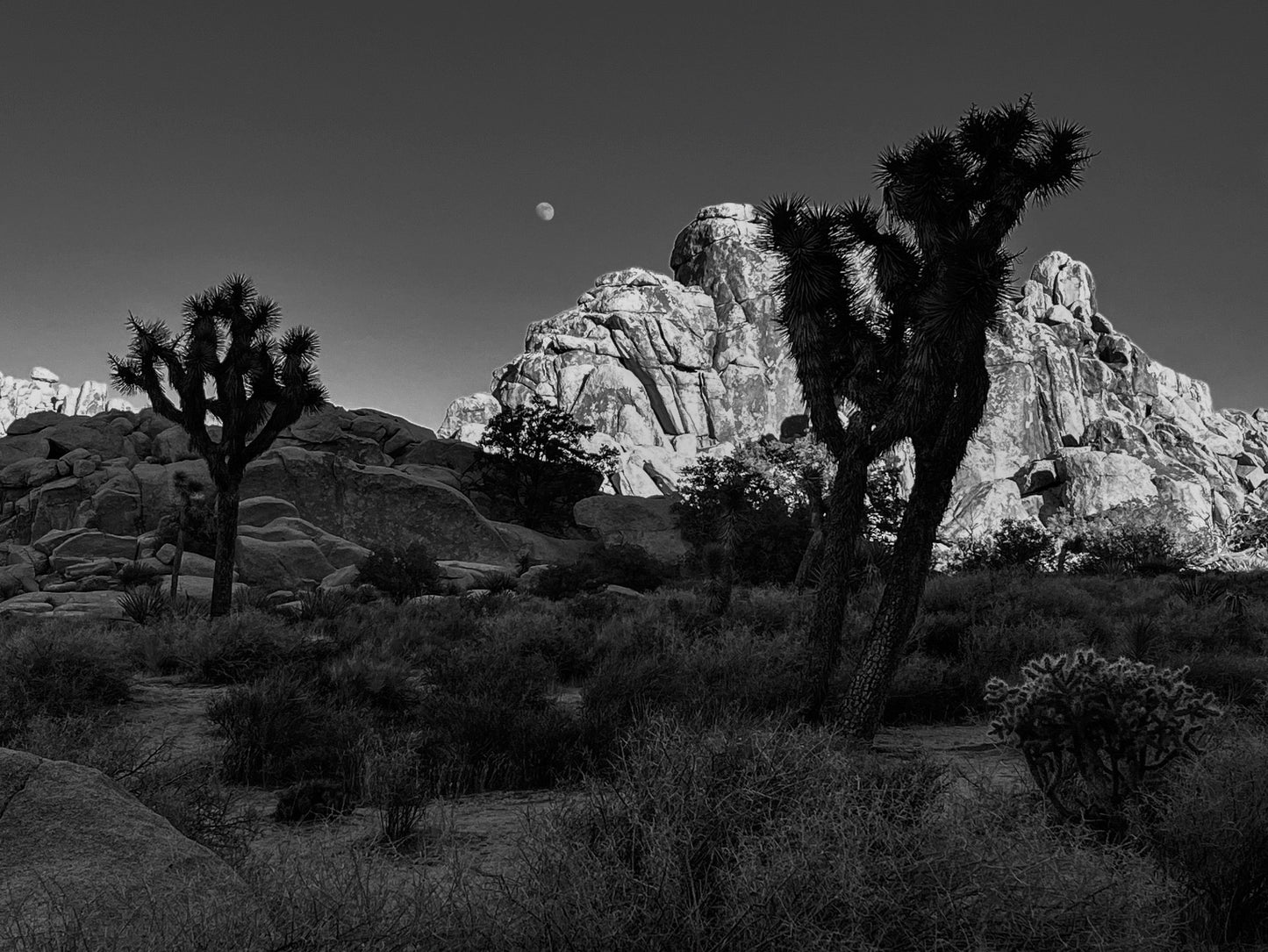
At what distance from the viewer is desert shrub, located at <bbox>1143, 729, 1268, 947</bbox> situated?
4266 millimetres

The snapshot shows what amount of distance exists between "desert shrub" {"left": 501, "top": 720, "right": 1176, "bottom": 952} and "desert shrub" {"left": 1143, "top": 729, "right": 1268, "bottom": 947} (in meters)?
0.82

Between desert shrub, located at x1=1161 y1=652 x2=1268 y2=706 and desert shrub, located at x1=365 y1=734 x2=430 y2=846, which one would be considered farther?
desert shrub, located at x1=1161 y1=652 x2=1268 y2=706

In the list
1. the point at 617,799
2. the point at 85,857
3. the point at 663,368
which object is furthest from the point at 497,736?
the point at 663,368

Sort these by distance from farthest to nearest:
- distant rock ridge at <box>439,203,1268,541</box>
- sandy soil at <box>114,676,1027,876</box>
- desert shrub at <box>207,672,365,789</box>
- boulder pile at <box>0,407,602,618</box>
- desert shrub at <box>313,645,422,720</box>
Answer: distant rock ridge at <box>439,203,1268,541</box>, boulder pile at <box>0,407,602,618</box>, desert shrub at <box>313,645,422,720</box>, desert shrub at <box>207,672,365,789</box>, sandy soil at <box>114,676,1027,876</box>

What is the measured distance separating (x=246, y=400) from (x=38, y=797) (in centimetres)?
1912

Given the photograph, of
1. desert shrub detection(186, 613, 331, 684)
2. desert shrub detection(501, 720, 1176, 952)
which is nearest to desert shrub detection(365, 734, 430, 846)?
desert shrub detection(501, 720, 1176, 952)

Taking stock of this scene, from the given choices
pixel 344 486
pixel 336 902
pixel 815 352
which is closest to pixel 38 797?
pixel 336 902

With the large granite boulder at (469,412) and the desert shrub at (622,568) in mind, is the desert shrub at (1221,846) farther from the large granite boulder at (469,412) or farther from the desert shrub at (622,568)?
the large granite boulder at (469,412)

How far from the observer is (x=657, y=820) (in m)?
3.52

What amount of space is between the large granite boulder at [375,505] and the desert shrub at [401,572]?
869 cm

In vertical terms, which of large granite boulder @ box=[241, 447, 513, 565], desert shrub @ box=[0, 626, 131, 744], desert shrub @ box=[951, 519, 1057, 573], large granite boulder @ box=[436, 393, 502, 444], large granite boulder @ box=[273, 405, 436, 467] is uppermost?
large granite boulder @ box=[436, 393, 502, 444]

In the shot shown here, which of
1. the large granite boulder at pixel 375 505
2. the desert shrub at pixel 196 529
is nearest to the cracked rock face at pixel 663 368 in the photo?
the large granite boulder at pixel 375 505

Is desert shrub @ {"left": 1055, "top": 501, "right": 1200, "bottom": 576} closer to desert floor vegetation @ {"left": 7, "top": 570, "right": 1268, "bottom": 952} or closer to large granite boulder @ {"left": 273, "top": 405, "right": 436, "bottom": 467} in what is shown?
desert floor vegetation @ {"left": 7, "top": 570, "right": 1268, "bottom": 952}

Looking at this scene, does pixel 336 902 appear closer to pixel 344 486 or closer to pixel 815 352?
pixel 815 352
